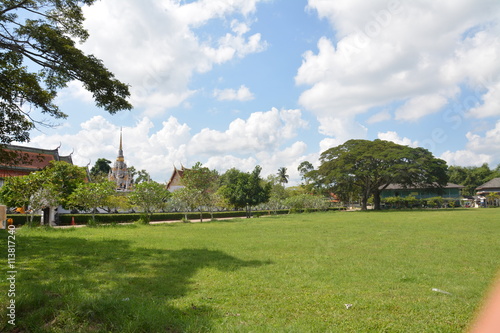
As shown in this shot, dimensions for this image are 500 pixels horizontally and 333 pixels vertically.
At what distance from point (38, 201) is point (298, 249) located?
14.2 m

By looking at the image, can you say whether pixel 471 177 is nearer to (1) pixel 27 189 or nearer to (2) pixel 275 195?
(2) pixel 275 195

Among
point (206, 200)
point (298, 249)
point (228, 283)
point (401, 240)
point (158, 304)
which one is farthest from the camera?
point (206, 200)

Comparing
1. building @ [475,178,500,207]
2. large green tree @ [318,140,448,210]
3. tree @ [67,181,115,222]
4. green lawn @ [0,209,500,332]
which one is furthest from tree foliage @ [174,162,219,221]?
building @ [475,178,500,207]

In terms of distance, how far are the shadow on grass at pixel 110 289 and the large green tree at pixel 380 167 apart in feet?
112

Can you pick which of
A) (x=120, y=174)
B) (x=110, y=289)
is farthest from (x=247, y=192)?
(x=120, y=174)

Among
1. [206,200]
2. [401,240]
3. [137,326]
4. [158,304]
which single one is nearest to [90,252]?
[158,304]

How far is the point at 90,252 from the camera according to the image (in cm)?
880

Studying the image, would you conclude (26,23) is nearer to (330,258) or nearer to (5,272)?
(5,272)

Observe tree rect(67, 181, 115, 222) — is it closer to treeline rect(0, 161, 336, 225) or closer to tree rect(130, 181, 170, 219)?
treeline rect(0, 161, 336, 225)

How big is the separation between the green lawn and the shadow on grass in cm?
1

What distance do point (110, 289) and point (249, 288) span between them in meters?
2.22

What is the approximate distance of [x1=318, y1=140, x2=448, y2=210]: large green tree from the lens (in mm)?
38500

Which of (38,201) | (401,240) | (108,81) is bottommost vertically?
(401,240)

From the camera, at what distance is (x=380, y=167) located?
39.6 meters
